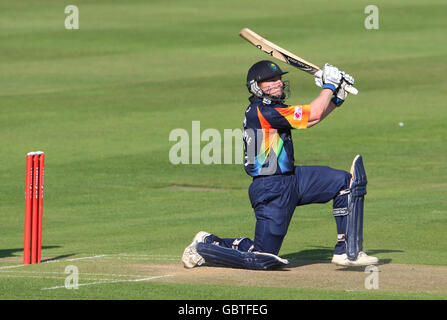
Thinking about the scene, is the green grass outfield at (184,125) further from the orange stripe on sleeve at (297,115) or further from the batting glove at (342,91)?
the batting glove at (342,91)

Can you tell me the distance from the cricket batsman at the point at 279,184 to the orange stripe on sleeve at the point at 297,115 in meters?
0.01

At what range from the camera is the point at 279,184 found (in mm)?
10016

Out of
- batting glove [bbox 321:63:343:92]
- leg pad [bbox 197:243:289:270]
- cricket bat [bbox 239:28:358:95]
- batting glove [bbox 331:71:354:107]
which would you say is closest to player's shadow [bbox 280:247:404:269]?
leg pad [bbox 197:243:289:270]

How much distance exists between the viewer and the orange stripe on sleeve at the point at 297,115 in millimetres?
9828

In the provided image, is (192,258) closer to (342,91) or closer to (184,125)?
(342,91)

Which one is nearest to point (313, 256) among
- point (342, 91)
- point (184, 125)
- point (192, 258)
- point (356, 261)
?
point (356, 261)

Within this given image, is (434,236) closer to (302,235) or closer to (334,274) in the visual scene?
(302,235)

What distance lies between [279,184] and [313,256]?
1.65 m

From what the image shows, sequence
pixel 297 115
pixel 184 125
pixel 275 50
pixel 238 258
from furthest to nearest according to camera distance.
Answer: pixel 184 125, pixel 275 50, pixel 238 258, pixel 297 115

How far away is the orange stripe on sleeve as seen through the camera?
9.83 meters

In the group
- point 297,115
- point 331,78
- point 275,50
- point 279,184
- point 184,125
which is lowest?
point 279,184

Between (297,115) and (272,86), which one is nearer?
(297,115)

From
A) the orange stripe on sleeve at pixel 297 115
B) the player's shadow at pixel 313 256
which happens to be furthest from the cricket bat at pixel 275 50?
the player's shadow at pixel 313 256

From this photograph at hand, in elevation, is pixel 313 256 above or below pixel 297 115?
below
